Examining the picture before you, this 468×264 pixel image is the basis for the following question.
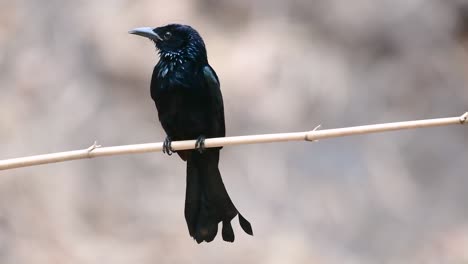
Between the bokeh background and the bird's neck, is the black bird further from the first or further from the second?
the bokeh background

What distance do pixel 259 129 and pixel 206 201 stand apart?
3.96 feet

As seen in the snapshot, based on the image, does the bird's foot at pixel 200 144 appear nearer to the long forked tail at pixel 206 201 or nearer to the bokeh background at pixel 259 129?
the long forked tail at pixel 206 201

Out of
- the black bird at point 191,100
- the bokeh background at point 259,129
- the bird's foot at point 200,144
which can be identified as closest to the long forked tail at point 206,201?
the black bird at point 191,100

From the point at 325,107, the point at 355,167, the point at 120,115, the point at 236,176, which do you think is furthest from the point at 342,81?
the point at 120,115

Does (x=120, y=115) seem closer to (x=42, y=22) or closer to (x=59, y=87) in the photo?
(x=59, y=87)

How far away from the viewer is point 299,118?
124 inches

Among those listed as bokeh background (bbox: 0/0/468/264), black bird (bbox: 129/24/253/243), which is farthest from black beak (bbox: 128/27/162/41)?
bokeh background (bbox: 0/0/468/264)

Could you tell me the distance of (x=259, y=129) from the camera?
3.14 meters

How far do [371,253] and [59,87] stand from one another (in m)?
1.50

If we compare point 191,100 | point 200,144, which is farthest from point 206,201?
point 191,100

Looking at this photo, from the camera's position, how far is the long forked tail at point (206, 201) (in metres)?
1.91

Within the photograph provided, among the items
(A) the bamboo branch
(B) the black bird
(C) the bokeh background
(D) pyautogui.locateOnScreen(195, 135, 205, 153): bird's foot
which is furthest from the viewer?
(C) the bokeh background

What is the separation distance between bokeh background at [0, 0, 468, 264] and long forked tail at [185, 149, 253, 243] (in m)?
1.05

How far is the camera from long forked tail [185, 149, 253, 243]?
6.28 ft
